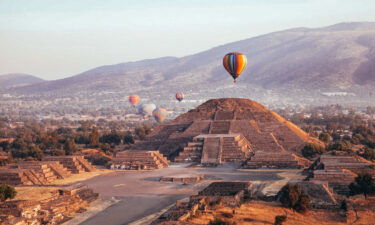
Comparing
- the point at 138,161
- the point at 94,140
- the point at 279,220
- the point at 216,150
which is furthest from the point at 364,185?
the point at 94,140

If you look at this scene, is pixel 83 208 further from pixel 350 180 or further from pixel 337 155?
pixel 337 155

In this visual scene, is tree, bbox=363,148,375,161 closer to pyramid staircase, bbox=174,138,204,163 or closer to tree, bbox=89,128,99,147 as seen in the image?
pyramid staircase, bbox=174,138,204,163

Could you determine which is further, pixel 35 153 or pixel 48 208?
pixel 35 153

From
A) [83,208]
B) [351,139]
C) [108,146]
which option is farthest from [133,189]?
[351,139]

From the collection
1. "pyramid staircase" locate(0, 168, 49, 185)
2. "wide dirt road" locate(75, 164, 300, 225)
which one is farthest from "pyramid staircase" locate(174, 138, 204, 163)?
"pyramid staircase" locate(0, 168, 49, 185)

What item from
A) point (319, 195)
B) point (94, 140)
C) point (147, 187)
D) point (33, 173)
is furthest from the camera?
point (94, 140)

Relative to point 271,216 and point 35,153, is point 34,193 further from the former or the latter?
point 35,153

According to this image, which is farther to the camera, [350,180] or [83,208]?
[350,180]
